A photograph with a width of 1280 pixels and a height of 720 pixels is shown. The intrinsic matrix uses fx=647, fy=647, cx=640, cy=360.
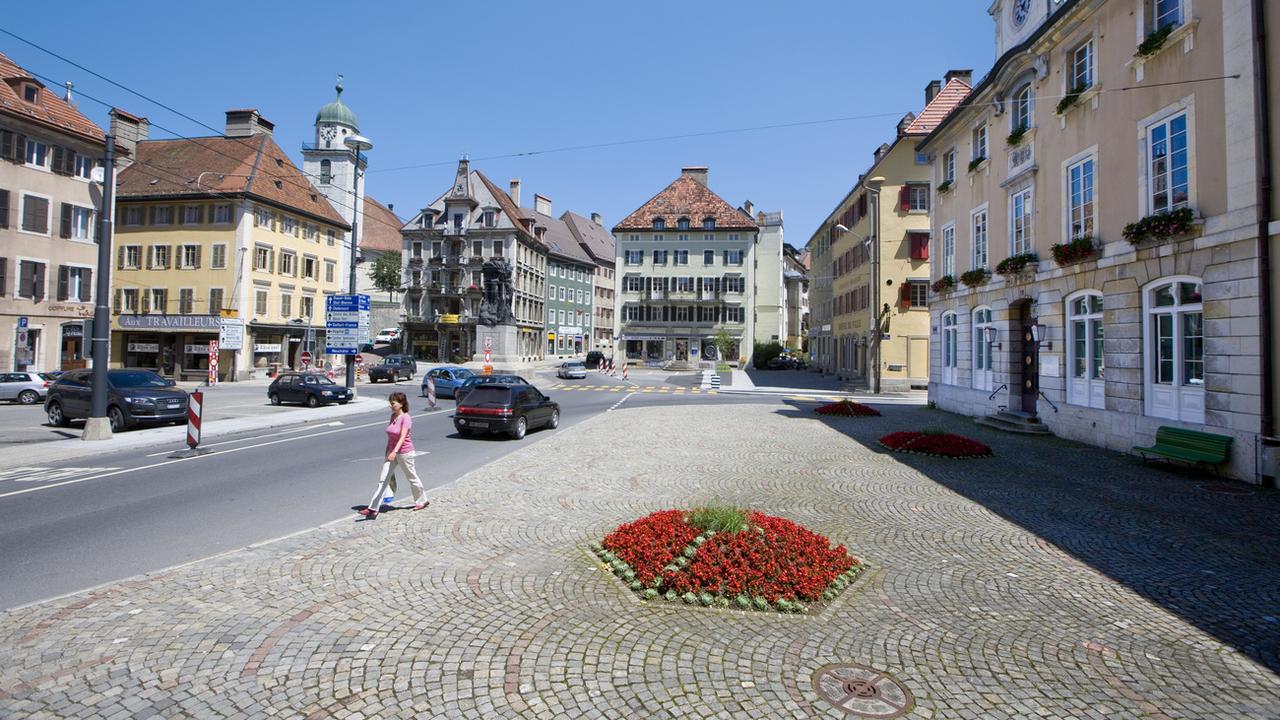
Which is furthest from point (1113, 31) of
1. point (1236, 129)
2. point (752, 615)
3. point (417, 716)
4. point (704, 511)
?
point (417, 716)

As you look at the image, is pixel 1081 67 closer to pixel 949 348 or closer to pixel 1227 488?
pixel 949 348

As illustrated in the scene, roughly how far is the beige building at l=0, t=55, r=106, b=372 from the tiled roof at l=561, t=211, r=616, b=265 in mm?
58770

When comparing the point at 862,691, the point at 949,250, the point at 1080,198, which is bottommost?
the point at 862,691

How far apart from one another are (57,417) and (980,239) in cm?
2971

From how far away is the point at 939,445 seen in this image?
1399 centimetres

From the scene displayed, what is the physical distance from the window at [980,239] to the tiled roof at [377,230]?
249ft

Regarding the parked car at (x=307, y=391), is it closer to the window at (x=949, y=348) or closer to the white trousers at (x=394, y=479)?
the white trousers at (x=394, y=479)

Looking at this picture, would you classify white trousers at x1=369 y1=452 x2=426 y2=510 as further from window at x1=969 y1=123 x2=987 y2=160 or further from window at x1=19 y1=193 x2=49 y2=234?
window at x1=19 y1=193 x2=49 y2=234

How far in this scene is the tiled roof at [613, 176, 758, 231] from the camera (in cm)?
6750

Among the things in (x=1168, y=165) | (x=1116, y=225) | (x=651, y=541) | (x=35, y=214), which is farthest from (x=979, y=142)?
(x=35, y=214)

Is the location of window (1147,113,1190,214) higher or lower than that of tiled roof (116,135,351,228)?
lower

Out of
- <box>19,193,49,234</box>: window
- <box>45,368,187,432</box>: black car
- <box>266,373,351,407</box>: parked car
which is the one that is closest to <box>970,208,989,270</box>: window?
<box>266,373,351,407</box>: parked car

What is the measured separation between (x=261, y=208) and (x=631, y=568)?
4908 cm

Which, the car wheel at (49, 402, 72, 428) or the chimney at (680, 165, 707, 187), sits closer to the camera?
the car wheel at (49, 402, 72, 428)
